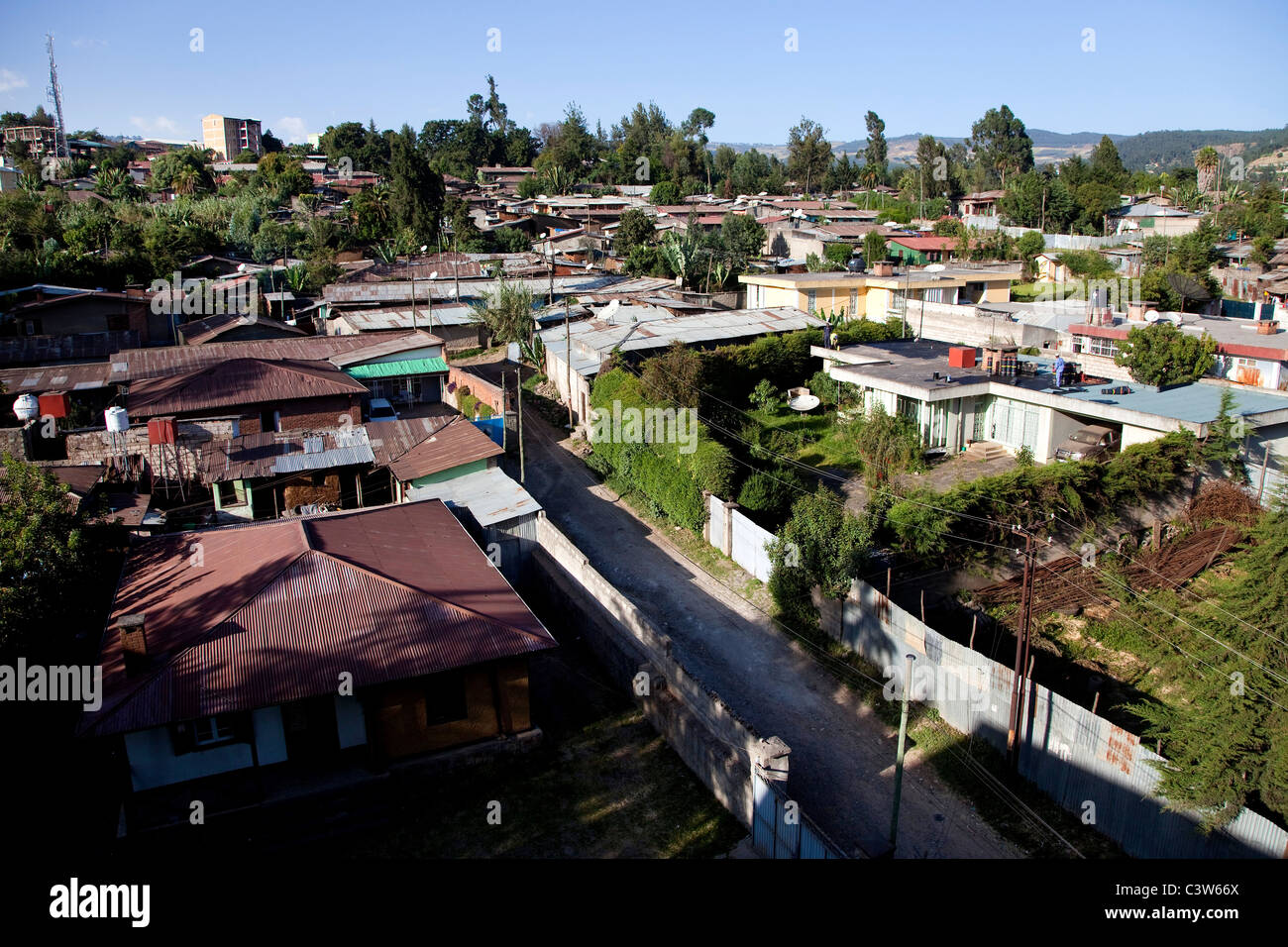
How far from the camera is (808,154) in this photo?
367 feet

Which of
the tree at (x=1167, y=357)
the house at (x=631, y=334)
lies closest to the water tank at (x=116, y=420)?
the house at (x=631, y=334)

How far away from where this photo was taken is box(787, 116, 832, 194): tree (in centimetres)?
11119

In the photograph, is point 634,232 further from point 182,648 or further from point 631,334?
point 182,648

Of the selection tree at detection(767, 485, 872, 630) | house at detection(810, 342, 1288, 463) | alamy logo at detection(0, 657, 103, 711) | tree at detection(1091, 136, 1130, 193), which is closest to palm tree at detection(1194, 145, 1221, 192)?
tree at detection(1091, 136, 1130, 193)

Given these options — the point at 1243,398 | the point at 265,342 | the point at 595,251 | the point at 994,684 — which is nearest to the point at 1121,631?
the point at 994,684

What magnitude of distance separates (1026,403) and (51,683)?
2450 cm

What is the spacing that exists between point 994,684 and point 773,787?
497 cm

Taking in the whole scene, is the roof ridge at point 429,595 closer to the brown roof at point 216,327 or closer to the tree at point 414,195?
the brown roof at point 216,327

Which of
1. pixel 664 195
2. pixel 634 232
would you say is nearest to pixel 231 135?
pixel 664 195

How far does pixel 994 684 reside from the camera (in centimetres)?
1493

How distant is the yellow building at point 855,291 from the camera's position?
4088cm

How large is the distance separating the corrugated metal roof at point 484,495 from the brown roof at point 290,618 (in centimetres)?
406

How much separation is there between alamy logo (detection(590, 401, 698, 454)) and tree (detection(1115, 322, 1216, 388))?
13712 mm
